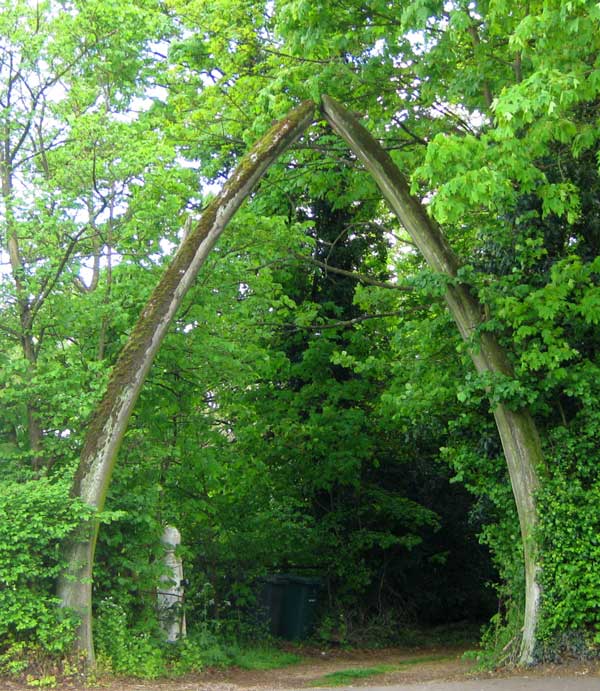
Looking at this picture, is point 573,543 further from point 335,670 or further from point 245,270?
point 245,270

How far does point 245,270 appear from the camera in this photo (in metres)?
14.1

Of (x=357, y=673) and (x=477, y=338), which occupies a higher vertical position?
(x=477, y=338)

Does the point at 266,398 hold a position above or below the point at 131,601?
above

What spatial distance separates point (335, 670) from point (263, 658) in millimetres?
1335

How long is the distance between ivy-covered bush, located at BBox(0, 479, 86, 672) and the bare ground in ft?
1.53

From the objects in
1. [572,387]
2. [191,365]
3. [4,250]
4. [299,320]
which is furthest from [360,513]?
[4,250]

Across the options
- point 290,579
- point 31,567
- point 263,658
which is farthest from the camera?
point 290,579

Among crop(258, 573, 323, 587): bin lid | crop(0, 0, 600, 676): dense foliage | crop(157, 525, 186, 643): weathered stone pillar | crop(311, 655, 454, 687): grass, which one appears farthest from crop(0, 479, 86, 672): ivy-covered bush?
crop(258, 573, 323, 587): bin lid

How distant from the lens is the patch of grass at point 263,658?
47.3 feet

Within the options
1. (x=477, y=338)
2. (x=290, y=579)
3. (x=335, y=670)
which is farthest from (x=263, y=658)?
(x=477, y=338)

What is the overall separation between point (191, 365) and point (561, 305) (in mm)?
5055

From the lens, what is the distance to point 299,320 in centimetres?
1714

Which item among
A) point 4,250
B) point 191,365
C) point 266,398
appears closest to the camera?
point 4,250

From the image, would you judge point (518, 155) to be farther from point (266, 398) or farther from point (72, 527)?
point (266, 398)
